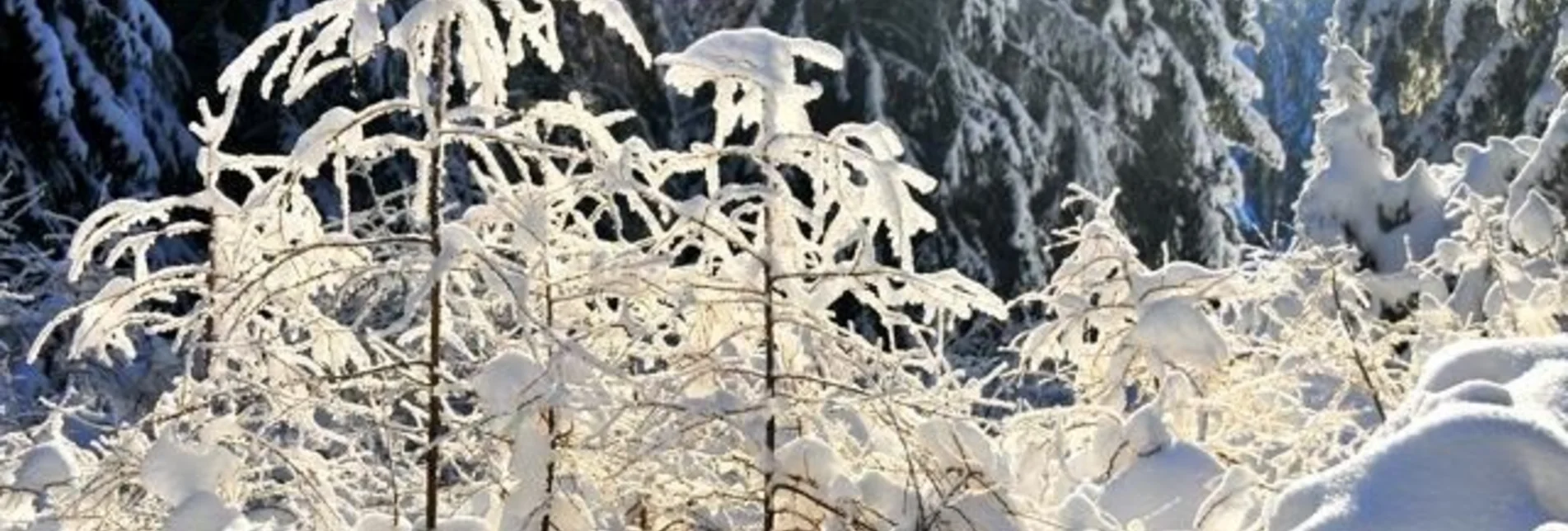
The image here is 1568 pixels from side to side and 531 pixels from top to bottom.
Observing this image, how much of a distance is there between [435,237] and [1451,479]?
1.03 m

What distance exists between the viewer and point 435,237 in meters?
1.98

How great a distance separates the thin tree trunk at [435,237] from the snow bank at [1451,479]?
0.87 metres

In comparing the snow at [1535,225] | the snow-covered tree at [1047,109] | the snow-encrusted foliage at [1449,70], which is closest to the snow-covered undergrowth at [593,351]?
the snow at [1535,225]

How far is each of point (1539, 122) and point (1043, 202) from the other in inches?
264

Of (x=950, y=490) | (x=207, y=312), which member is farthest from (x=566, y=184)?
(x=950, y=490)

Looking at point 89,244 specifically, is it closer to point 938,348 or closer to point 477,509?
point 477,509

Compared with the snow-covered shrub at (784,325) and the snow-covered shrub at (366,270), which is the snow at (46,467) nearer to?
the snow-covered shrub at (366,270)

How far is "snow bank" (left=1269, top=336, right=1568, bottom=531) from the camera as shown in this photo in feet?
6.16

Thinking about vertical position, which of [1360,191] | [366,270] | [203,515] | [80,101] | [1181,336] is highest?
[366,270]

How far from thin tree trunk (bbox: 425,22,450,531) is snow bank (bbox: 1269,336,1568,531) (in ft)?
2.84

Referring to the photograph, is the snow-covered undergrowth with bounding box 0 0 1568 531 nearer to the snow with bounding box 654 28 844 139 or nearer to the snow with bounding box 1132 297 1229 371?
the snow with bounding box 654 28 844 139

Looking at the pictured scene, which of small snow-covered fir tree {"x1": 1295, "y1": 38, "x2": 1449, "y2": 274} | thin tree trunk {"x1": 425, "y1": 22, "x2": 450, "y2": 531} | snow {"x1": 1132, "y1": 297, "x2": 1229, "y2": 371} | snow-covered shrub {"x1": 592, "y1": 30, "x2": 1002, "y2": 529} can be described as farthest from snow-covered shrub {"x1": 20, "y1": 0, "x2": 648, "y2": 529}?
small snow-covered fir tree {"x1": 1295, "y1": 38, "x2": 1449, "y2": 274}

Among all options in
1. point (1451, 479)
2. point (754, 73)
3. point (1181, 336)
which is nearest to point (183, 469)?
point (754, 73)

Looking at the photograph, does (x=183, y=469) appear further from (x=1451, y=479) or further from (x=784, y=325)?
(x=1451, y=479)
